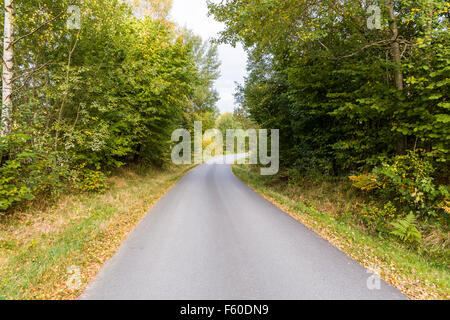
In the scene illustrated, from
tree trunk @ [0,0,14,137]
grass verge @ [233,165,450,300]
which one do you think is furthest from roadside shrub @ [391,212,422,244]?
tree trunk @ [0,0,14,137]

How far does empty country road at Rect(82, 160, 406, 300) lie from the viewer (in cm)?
315

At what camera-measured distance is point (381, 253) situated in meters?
4.56

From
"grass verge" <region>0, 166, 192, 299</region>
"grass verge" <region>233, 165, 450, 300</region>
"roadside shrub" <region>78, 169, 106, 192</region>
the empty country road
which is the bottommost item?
"grass verge" <region>233, 165, 450, 300</region>

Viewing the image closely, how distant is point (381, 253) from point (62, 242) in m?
7.01

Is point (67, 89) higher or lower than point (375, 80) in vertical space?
lower

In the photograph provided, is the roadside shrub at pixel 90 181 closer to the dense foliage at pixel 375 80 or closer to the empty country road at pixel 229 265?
the empty country road at pixel 229 265

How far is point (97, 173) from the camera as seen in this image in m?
8.87

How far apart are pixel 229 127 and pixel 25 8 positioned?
169 ft

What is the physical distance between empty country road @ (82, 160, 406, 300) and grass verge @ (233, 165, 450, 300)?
32 centimetres

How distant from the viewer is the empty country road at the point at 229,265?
3148 mm

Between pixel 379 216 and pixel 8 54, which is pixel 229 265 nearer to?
pixel 379 216

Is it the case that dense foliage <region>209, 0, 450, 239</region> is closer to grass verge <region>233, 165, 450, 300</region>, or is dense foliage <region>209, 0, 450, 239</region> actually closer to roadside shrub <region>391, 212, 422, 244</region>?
roadside shrub <region>391, 212, 422, 244</region>

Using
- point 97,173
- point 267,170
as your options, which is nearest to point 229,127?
point 267,170

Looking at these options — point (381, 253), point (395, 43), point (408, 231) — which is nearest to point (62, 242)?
point (381, 253)
